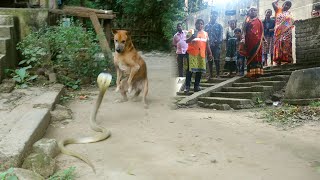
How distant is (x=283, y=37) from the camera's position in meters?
9.95

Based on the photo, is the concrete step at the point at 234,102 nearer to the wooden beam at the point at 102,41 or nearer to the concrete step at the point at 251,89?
the concrete step at the point at 251,89

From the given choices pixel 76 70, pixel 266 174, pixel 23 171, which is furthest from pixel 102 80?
pixel 76 70

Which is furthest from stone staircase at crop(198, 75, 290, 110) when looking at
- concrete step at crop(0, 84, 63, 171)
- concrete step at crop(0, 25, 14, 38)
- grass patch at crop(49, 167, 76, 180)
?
grass patch at crop(49, 167, 76, 180)

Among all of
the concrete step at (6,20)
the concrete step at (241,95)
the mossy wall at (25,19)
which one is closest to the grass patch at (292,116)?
the concrete step at (241,95)

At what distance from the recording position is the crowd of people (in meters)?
8.43

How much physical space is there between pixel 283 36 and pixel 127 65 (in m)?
4.84

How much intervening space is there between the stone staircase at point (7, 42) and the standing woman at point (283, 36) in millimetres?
6335

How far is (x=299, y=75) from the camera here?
725 cm

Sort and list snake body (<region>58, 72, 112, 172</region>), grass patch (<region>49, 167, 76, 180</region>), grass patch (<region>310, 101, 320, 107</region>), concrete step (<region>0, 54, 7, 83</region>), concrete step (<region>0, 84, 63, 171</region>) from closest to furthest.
Result: grass patch (<region>49, 167, 76, 180</region>) → concrete step (<region>0, 84, 63, 171</region>) → snake body (<region>58, 72, 112, 172</region>) → grass patch (<region>310, 101, 320, 107</region>) → concrete step (<region>0, 54, 7, 83</region>)

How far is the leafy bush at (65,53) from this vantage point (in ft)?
25.8

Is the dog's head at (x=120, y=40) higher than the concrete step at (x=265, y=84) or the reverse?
higher

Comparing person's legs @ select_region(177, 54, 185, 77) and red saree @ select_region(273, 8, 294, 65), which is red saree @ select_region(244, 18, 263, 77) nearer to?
red saree @ select_region(273, 8, 294, 65)

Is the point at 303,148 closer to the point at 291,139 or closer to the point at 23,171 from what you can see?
the point at 291,139

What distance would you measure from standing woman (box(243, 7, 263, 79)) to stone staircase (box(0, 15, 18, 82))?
493 centimetres
